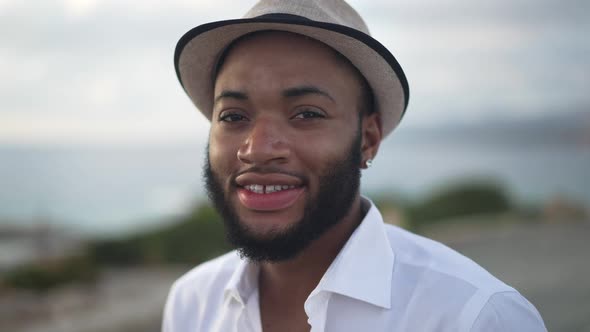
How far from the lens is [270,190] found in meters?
2.09

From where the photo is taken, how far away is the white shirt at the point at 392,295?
190 cm

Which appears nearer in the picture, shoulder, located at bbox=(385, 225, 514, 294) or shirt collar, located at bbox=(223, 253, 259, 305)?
shoulder, located at bbox=(385, 225, 514, 294)

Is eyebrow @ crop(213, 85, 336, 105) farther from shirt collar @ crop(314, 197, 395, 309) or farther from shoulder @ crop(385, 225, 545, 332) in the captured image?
shoulder @ crop(385, 225, 545, 332)

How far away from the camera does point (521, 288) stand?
684cm

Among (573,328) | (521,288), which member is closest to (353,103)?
(573,328)

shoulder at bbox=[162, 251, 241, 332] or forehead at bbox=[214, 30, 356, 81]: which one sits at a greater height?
forehead at bbox=[214, 30, 356, 81]

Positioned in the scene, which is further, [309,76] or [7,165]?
[7,165]

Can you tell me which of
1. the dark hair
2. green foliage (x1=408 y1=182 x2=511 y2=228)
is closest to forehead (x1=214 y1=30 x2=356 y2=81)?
the dark hair

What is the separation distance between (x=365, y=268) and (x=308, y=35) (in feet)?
2.82

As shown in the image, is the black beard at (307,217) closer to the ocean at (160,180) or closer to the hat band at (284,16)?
the hat band at (284,16)

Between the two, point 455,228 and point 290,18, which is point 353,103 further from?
point 455,228

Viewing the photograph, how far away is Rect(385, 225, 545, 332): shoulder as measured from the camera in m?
1.87

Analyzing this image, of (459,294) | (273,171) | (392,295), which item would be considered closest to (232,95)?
(273,171)

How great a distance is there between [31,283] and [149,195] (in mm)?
14176
